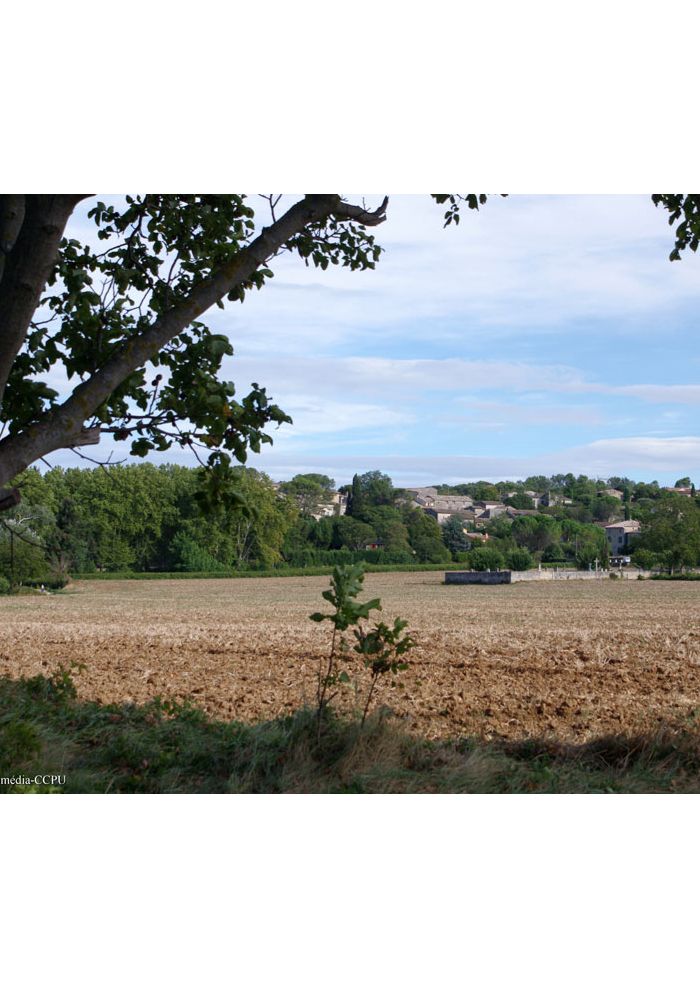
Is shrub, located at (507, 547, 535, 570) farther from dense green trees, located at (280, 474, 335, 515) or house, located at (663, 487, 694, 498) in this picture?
house, located at (663, 487, 694, 498)

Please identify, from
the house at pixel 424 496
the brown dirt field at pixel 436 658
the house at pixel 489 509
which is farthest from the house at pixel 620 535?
the brown dirt field at pixel 436 658

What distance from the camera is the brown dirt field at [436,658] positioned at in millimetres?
7293

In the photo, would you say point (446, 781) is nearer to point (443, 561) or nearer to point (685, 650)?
point (685, 650)

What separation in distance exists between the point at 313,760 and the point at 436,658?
708 centimetres

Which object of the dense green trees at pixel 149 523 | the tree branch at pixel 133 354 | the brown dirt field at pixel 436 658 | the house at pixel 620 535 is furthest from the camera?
the house at pixel 620 535

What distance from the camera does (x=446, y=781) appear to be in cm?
447

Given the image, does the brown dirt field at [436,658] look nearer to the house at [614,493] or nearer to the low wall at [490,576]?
the low wall at [490,576]

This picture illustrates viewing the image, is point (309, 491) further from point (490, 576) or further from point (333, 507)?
point (490, 576)

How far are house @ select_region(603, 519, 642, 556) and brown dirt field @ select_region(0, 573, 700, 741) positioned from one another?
1488cm

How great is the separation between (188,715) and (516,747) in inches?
87.1

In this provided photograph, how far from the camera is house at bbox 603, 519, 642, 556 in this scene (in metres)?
40.5

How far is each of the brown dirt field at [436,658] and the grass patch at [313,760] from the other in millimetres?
514

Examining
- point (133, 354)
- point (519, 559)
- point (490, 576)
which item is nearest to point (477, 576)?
point (490, 576)
